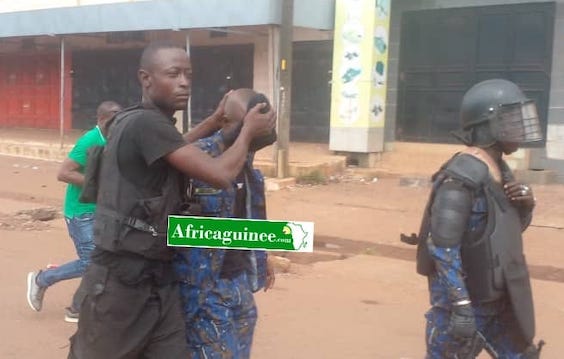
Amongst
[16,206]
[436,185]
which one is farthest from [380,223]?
[436,185]

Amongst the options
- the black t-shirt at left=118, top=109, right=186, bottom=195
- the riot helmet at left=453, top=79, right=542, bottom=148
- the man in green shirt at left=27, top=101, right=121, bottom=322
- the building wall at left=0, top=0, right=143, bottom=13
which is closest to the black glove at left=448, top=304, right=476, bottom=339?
→ the riot helmet at left=453, top=79, right=542, bottom=148

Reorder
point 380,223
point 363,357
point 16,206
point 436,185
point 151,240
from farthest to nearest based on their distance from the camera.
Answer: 1. point 16,206
2. point 380,223
3. point 363,357
4. point 436,185
5. point 151,240

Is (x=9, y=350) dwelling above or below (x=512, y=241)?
below

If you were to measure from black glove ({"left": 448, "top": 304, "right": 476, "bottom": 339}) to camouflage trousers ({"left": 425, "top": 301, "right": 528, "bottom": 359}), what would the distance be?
0.40ft

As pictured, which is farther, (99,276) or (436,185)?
(436,185)

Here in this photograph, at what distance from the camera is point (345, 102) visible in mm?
→ 13156

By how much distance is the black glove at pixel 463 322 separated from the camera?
2.79 metres

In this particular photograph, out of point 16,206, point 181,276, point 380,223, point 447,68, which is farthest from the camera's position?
point 447,68

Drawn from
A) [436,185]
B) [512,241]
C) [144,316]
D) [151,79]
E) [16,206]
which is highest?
[151,79]

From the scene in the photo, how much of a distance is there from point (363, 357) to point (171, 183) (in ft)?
7.90

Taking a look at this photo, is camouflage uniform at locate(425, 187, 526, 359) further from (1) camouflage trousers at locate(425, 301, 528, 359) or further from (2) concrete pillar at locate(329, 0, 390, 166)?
(2) concrete pillar at locate(329, 0, 390, 166)

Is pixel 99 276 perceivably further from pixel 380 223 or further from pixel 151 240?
pixel 380 223

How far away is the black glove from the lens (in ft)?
9.16

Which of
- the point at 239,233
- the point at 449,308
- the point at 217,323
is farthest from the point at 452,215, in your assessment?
the point at 217,323
